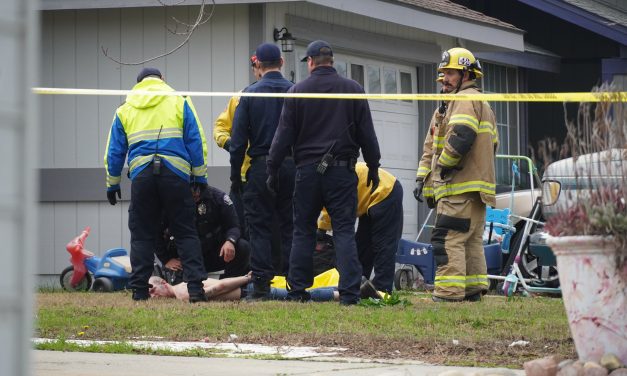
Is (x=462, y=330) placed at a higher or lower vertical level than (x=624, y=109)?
lower

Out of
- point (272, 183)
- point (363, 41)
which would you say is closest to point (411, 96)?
point (272, 183)

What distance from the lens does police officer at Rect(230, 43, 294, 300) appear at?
9883 millimetres

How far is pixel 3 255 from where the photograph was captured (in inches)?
84.3

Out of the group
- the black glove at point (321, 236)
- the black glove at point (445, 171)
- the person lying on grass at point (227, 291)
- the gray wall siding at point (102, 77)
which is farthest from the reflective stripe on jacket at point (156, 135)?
the gray wall siding at point (102, 77)

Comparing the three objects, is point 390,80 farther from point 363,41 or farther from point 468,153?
point 468,153

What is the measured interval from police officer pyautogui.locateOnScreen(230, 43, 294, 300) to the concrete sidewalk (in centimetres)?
388

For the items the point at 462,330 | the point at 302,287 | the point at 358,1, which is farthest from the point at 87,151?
the point at 462,330

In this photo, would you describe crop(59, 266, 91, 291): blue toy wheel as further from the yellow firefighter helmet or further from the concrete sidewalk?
the concrete sidewalk

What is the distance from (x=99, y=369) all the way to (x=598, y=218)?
225 cm

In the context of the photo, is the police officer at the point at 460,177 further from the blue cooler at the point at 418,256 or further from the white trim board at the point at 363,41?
the white trim board at the point at 363,41

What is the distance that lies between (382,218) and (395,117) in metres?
5.66

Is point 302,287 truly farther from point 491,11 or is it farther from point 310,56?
point 491,11

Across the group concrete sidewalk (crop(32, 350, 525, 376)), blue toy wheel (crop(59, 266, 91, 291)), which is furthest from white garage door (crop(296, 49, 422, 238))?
concrete sidewalk (crop(32, 350, 525, 376))

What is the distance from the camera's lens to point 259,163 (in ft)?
Answer: 32.9
